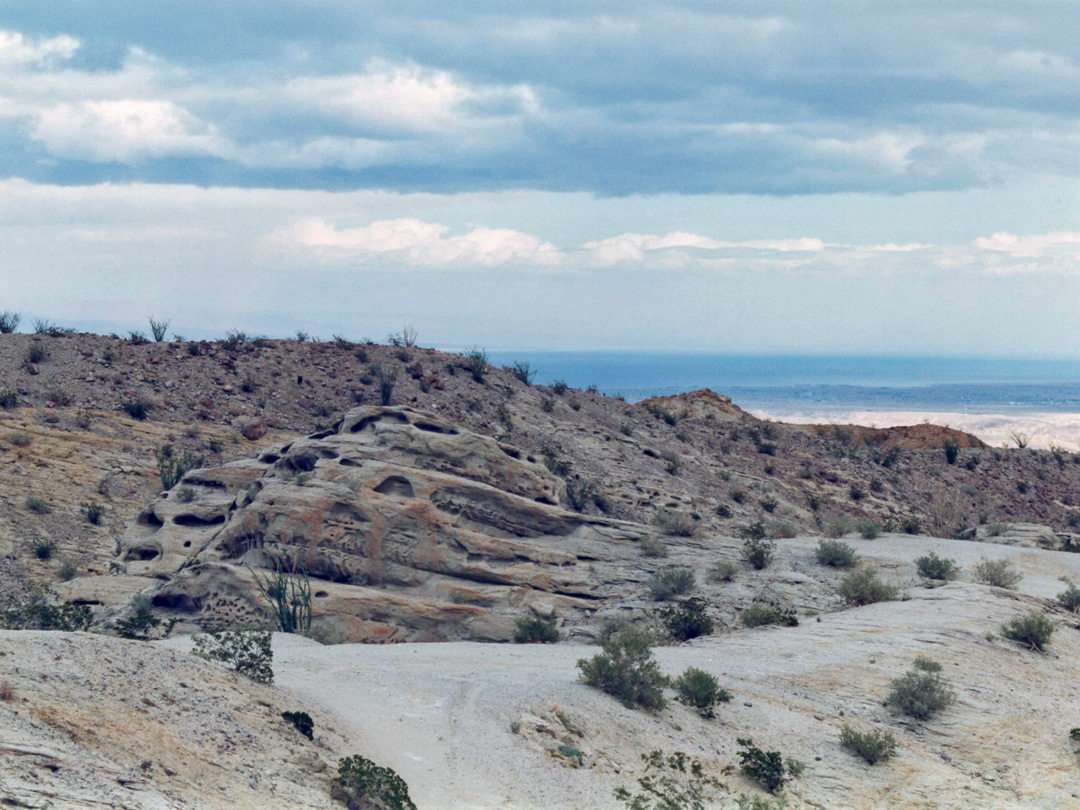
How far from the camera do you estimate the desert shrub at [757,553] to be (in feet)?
74.1

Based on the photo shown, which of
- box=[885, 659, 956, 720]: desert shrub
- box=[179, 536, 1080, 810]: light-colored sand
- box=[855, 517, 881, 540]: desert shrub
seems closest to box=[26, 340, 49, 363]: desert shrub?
box=[179, 536, 1080, 810]: light-colored sand

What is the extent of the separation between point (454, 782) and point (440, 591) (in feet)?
30.9

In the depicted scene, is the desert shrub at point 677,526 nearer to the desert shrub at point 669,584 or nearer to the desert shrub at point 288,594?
the desert shrub at point 669,584

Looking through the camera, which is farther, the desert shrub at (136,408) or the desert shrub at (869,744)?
the desert shrub at (136,408)

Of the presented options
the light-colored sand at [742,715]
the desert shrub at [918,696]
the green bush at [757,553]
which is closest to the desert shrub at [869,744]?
the light-colored sand at [742,715]

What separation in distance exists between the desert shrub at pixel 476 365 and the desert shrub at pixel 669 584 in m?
19.8

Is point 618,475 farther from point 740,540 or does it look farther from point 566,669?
point 566,669

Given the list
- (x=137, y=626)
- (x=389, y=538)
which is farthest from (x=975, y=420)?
(x=137, y=626)

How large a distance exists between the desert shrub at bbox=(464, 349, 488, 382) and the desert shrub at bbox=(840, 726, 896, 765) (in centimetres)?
2691

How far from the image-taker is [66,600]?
2047 centimetres

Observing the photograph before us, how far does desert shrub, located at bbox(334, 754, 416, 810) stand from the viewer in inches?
384

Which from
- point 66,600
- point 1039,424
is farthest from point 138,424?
point 1039,424

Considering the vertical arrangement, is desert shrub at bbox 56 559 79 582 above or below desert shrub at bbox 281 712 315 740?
below

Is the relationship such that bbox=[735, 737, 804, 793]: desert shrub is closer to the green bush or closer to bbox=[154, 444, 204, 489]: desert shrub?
the green bush
